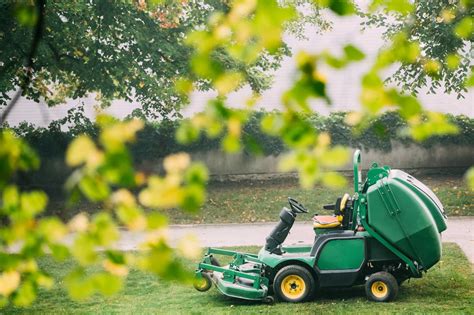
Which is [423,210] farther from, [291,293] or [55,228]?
[55,228]

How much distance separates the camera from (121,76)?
16766 mm

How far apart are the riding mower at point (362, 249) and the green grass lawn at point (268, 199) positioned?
6.63 metres

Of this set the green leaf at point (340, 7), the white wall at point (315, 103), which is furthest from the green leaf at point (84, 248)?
→ the white wall at point (315, 103)

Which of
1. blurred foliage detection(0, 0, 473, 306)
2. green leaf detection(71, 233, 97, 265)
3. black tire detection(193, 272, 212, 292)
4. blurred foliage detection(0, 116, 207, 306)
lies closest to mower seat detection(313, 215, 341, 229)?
black tire detection(193, 272, 212, 292)

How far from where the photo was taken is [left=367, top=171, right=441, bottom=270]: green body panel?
8.34 metres

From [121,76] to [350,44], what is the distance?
48.3 feet

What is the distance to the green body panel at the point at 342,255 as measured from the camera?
8633 mm

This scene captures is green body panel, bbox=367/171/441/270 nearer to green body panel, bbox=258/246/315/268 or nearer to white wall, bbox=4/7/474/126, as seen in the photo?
green body panel, bbox=258/246/315/268

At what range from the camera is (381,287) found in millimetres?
8656

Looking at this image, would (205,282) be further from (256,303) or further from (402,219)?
(402,219)

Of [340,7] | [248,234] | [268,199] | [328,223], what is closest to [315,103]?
[268,199]

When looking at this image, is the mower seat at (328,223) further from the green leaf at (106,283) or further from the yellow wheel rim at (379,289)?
the green leaf at (106,283)

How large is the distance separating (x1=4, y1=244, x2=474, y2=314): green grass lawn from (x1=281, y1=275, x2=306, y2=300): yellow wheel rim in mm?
139

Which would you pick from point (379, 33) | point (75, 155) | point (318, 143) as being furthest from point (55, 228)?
point (379, 33)
